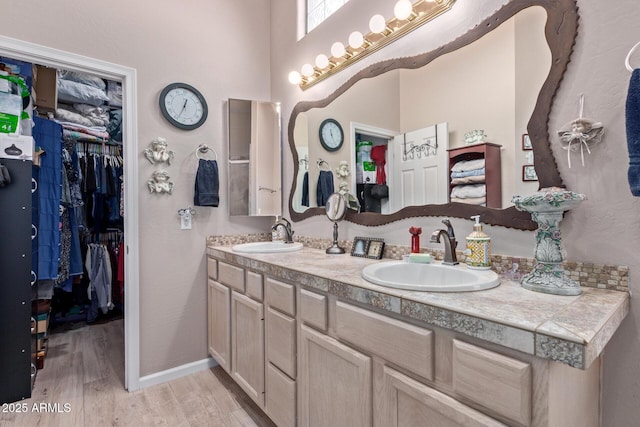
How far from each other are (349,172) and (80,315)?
3266 mm

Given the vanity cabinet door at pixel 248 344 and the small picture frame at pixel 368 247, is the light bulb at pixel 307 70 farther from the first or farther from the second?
the vanity cabinet door at pixel 248 344

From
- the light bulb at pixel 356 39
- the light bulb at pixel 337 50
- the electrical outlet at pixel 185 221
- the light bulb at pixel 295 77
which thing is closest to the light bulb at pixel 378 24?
the light bulb at pixel 356 39

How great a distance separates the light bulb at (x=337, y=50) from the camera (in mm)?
1981

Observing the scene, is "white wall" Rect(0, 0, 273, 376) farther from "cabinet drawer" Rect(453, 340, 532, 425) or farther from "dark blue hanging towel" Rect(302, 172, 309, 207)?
Result: "cabinet drawer" Rect(453, 340, 532, 425)

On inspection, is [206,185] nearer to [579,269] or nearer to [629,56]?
[579,269]

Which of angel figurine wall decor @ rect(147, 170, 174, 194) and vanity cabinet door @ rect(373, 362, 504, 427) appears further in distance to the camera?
angel figurine wall decor @ rect(147, 170, 174, 194)

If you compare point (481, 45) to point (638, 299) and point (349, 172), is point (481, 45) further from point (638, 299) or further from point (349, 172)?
point (638, 299)

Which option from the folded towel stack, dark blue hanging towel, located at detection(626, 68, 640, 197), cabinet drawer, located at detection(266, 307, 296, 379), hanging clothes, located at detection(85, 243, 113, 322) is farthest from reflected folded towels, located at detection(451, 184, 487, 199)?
hanging clothes, located at detection(85, 243, 113, 322)

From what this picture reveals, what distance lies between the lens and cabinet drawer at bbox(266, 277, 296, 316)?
1456mm

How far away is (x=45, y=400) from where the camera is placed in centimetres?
198

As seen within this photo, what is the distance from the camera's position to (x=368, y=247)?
70.4 inches

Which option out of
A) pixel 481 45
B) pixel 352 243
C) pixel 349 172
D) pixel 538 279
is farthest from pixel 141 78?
pixel 538 279

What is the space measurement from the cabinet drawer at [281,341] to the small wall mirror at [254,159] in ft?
3.63

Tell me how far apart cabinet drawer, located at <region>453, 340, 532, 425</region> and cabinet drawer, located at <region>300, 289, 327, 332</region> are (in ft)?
1.81
